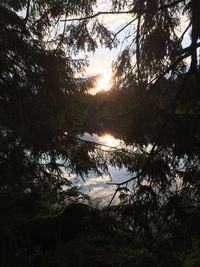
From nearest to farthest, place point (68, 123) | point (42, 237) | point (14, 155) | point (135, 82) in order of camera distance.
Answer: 1. point (135, 82)
2. point (42, 237)
3. point (14, 155)
4. point (68, 123)

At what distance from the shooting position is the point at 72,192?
6555 millimetres

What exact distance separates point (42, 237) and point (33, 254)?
27 cm

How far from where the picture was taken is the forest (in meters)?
4.37

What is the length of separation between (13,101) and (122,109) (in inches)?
80.2

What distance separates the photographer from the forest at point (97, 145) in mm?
4371

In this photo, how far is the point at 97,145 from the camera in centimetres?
838

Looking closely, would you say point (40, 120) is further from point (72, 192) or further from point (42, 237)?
point (42, 237)

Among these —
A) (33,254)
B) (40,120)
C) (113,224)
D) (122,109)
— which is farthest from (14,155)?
(113,224)

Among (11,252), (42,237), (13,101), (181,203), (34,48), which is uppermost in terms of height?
(34,48)

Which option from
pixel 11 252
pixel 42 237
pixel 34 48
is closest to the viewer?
pixel 11 252

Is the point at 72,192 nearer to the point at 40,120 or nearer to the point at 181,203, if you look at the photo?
the point at 40,120

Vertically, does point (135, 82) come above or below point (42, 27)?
below

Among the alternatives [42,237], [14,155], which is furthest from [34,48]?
[42,237]

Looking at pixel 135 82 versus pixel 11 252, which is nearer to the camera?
pixel 11 252
